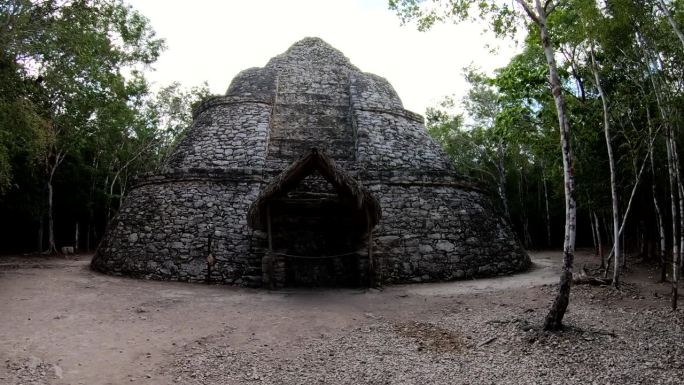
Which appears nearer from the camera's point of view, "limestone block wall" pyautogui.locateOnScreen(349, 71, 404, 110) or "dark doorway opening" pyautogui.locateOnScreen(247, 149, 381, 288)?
"dark doorway opening" pyautogui.locateOnScreen(247, 149, 381, 288)

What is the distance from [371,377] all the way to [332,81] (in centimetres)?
1278

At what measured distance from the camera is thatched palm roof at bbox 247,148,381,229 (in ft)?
26.1

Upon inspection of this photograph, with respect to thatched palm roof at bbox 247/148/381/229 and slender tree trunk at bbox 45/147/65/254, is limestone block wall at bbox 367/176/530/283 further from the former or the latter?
slender tree trunk at bbox 45/147/65/254

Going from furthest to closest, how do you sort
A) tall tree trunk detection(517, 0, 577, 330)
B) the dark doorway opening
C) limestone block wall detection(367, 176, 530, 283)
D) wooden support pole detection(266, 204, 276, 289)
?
limestone block wall detection(367, 176, 530, 283) → wooden support pole detection(266, 204, 276, 289) → the dark doorway opening → tall tree trunk detection(517, 0, 577, 330)

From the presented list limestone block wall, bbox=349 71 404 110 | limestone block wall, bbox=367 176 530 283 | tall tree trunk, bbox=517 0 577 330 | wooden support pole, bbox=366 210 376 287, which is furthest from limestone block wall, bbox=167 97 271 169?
tall tree trunk, bbox=517 0 577 330

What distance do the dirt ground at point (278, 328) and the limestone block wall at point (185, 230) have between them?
596 millimetres

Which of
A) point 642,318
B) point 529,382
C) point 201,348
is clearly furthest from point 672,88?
point 201,348

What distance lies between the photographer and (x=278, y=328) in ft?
20.6

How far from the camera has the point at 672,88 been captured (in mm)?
7773

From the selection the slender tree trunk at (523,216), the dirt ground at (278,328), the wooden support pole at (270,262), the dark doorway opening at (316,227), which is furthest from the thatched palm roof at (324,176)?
the slender tree trunk at (523,216)

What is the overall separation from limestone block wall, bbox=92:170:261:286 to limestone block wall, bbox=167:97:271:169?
1.04 metres

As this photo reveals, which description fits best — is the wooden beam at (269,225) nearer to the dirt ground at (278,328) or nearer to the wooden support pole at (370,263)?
the dirt ground at (278,328)

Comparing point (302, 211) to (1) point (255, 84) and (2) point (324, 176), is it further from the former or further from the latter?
(1) point (255, 84)

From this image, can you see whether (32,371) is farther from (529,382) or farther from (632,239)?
(632,239)
